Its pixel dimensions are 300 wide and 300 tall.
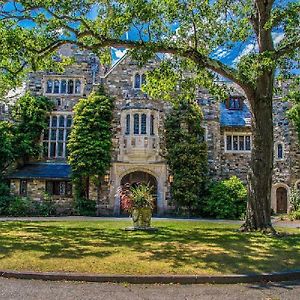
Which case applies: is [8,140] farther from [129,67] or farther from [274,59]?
[274,59]

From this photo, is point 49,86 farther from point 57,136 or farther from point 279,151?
point 279,151

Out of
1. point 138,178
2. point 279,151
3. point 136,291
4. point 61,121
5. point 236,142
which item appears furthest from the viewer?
point 279,151

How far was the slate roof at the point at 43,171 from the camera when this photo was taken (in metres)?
26.4

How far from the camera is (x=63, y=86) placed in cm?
2903

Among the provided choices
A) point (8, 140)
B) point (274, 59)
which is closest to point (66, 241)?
A: point (274, 59)

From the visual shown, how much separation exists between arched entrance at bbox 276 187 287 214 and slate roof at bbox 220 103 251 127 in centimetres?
513

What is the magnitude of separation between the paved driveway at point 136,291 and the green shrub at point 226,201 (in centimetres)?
1781

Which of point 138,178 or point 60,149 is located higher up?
point 60,149

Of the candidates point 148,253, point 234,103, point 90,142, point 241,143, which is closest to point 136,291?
point 148,253

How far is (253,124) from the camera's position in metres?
14.2

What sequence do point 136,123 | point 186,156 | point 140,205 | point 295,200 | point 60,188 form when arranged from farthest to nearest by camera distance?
point 60,188 < point 295,200 < point 136,123 < point 186,156 < point 140,205

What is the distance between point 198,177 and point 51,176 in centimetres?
939

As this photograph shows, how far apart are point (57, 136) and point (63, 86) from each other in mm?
3549

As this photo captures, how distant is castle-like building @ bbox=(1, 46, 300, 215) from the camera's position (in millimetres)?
26484
